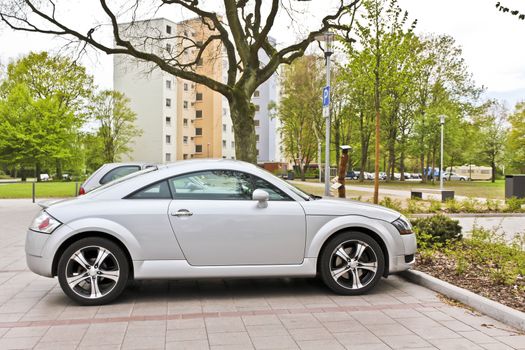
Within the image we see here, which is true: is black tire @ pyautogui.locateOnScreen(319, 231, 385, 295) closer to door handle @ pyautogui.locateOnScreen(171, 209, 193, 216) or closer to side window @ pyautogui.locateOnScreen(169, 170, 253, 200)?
side window @ pyautogui.locateOnScreen(169, 170, 253, 200)

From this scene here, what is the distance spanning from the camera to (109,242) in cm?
504

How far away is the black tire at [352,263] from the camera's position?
537 cm

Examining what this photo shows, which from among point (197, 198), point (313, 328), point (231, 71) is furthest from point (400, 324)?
point (231, 71)

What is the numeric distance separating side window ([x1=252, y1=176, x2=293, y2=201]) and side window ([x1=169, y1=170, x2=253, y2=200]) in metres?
0.08

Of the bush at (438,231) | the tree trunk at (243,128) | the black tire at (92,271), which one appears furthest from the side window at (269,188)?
the tree trunk at (243,128)

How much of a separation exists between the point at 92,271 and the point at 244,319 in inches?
66.1

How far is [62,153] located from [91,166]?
1324 cm

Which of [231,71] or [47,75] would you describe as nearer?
[231,71]

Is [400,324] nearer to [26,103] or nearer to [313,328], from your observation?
Answer: [313,328]

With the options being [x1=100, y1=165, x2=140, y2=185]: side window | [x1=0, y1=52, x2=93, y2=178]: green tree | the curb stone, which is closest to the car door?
the curb stone

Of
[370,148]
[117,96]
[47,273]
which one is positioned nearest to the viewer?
[47,273]

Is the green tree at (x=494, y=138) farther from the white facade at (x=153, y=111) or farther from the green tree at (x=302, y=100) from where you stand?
the white facade at (x=153, y=111)

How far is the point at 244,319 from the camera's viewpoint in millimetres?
4617

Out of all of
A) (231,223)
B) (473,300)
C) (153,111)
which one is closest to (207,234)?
(231,223)
